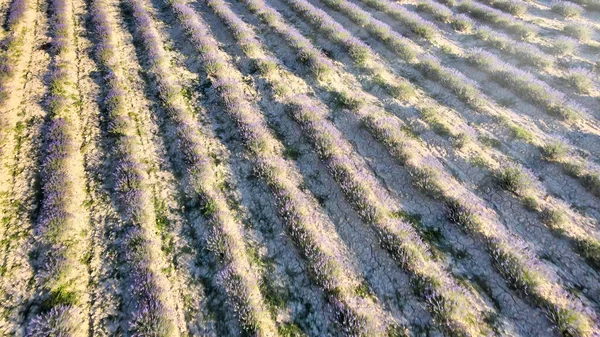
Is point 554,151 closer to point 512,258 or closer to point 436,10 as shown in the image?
point 512,258

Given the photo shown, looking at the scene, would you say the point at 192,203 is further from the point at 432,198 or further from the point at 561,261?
the point at 561,261

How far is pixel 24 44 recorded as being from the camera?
1324 cm

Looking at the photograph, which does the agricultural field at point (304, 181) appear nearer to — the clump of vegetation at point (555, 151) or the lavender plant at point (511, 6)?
the clump of vegetation at point (555, 151)

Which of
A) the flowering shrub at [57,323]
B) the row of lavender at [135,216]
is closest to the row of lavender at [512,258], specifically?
the row of lavender at [135,216]

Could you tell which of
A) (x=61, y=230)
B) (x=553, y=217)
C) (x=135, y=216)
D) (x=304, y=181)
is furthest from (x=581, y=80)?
(x=61, y=230)

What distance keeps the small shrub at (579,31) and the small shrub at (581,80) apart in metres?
2.77

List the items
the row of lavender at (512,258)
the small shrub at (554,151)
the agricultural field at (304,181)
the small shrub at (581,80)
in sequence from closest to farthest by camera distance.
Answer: the row of lavender at (512,258) → the agricultural field at (304,181) → the small shrub at (554,151) → the small shrub at (581,80)

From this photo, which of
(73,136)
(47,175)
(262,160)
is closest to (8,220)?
(47,175)

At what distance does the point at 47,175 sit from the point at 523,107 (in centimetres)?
1250

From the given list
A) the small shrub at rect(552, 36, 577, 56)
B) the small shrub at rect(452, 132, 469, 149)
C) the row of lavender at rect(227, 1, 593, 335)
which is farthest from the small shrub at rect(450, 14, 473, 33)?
the row of lavender at rect(227, 1, 593, 335)

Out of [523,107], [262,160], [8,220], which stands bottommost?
[8,220]

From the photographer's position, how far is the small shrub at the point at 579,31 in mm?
12594

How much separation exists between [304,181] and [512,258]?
4.40 meters

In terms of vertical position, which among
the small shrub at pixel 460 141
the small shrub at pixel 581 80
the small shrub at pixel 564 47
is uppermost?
the small shrub at pixel 564 47
